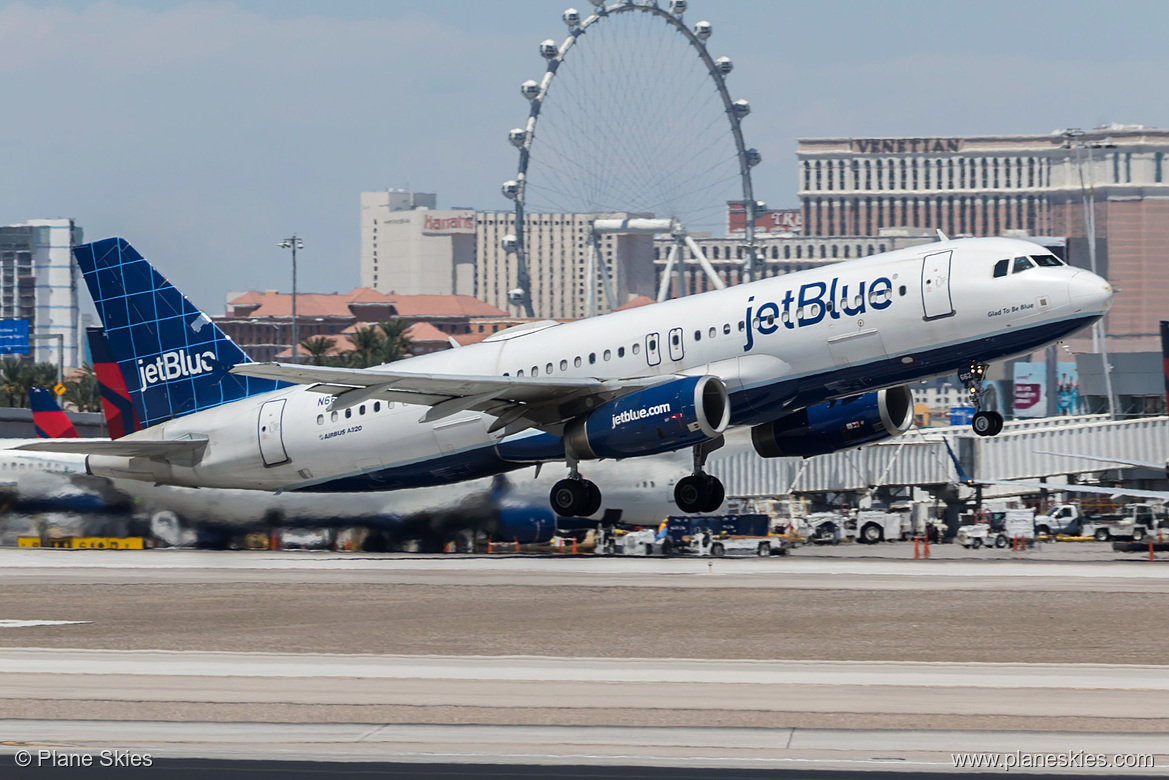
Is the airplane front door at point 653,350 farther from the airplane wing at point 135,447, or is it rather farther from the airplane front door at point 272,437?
the airplane wing at point 135,447

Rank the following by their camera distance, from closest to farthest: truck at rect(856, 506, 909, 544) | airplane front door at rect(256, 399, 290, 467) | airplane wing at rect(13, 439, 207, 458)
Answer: airplane wing at rect(13, 439, 207, 458)
airplane front door at rect(256, 399, 290, 467)
truck at rect(856, 506, 909, 544)

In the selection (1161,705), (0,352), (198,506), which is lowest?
(1161,705)

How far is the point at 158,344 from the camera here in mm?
53438

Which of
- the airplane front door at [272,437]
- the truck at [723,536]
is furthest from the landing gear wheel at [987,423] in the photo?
the truck at [723,536]

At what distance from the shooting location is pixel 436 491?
55.8 meters

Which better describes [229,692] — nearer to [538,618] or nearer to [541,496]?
[538,618]

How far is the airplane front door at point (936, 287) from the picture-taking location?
4000 cm

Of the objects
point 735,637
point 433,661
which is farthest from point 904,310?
point 433,661

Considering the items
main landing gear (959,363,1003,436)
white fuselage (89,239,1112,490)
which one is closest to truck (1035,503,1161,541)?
main landing gear (959,363,1003,436)

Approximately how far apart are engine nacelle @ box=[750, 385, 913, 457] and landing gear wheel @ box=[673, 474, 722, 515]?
306cm

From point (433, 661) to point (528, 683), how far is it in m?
3.54

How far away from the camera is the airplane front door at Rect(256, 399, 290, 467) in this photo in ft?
169

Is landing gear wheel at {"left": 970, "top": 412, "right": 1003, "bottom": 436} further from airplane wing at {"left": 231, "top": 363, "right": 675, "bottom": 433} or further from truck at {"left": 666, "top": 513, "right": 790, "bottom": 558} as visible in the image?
truck at {"left": 666, "top": 513, "right": 790, "bottom": 558}

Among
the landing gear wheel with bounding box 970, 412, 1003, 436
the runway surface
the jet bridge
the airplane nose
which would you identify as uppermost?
the airplane nose
